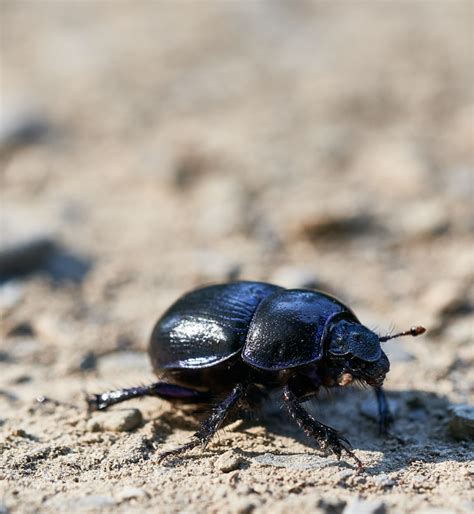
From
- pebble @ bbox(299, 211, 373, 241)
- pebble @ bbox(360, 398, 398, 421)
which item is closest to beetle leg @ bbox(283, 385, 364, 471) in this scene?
pebble @ bbox(360, 398, 398, 421)

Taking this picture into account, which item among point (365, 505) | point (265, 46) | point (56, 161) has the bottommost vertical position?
point (365, 505)

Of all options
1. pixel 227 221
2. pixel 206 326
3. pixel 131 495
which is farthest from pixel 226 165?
pixel 131 495

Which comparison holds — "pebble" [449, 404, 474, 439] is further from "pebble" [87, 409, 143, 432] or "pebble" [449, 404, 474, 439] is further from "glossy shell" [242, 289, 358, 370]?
"pebble" [87, 409, 143, 432]

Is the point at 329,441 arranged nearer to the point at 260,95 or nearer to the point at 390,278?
the point at 390,278

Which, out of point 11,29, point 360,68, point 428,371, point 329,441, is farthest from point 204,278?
point 11,29

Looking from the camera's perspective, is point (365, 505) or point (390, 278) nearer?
point (365, 505)

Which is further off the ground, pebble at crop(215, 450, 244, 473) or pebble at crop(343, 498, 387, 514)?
pebble at crop(343, 498, 387, 514)

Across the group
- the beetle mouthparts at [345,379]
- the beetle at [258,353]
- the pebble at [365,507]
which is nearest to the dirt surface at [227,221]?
the pebble at [365,507]
